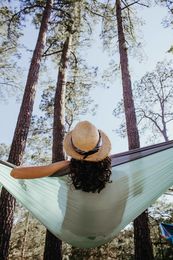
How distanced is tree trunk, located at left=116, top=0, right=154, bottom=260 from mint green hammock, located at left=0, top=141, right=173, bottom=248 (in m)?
2.18

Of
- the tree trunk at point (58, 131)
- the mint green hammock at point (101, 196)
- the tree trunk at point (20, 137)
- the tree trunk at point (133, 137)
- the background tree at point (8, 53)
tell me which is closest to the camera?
the mint green hammock at point (101, 196)

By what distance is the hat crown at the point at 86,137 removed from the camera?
154 centimetres

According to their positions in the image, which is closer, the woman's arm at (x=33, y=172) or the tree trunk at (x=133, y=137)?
the woman's arm at (x=33, y=172)

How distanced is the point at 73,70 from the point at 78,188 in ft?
26.4

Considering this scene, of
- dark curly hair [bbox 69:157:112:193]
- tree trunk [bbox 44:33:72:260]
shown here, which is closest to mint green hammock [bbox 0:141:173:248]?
dark curly hair [bbox 69:157:112:193]

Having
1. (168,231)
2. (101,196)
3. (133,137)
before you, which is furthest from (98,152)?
(168,231)

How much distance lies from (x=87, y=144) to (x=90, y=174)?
0.66 feet

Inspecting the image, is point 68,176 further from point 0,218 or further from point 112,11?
point 112,11

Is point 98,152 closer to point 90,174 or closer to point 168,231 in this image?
point 90,174

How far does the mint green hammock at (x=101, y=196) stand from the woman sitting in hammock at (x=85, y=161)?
0.16m

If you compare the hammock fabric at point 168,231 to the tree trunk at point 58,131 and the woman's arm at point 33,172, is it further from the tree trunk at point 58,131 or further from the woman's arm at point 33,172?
the woman's arm at point 33,172

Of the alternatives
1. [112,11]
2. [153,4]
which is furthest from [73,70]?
[153,4]

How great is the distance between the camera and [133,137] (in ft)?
17.0

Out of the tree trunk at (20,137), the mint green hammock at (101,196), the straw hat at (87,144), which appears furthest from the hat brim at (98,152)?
the tree trunk at (20,137)
